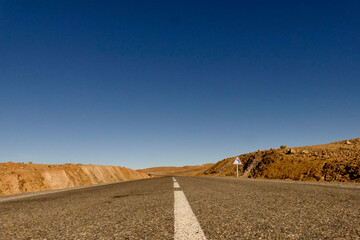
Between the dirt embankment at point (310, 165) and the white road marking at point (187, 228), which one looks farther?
the dirt embankment at point (310, 165)

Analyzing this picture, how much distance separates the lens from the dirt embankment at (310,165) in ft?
66.2

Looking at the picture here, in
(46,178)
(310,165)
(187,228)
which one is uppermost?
(310,165)

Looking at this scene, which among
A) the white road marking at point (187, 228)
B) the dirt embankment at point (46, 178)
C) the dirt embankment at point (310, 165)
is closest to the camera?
the white road marking at point (187, 228)

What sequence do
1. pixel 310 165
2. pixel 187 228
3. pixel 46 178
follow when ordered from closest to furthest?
1. pixel 187 228
2. pixel 46 178
3. pixel 310 165

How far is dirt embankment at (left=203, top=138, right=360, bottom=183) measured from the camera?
20172mm

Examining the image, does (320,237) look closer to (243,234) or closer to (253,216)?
(243,234)

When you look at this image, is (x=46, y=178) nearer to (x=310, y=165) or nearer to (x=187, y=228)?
(x=187, y=228)

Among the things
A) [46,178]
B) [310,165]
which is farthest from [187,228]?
[310,165]

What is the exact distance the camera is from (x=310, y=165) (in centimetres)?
2556

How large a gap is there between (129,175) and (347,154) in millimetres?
33347

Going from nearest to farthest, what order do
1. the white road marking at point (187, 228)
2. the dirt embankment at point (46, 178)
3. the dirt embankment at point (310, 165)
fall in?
the white road marking at point (187, 228)
the dirt embankment at point (46, 178)
the dirt embankment at point (310, 165)

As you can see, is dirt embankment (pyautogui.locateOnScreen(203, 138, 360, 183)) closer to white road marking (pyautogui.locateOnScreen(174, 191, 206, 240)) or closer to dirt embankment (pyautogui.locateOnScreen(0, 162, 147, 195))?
white road marking (pyautogui.locateOnScreen(174, 191, 206, 240))

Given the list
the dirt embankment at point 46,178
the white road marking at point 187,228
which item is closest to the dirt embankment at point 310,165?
the white road marking at point 187,228

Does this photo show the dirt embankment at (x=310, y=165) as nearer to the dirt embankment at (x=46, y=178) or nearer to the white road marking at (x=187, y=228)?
the white road marking at (x=187, y=228)
